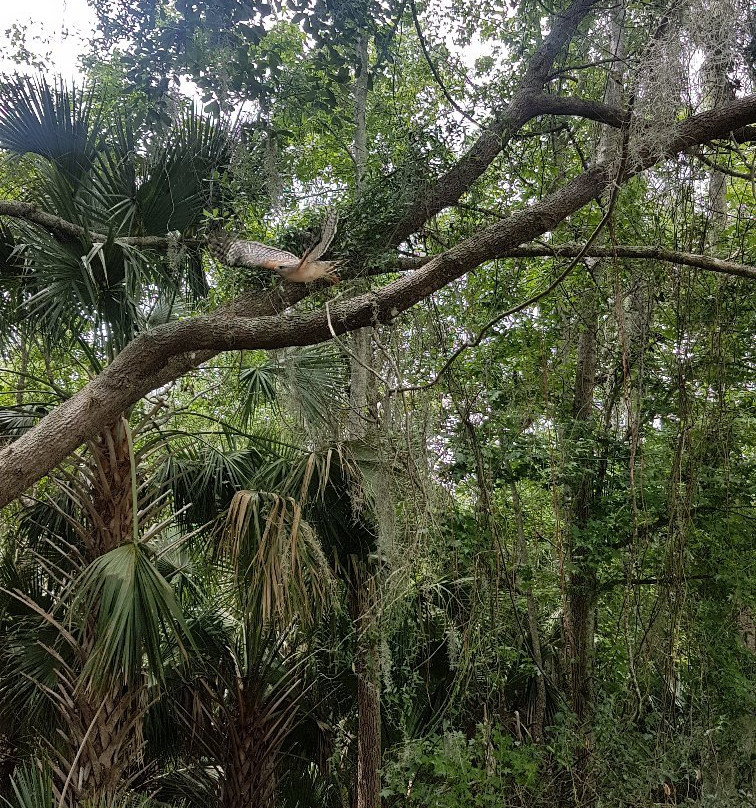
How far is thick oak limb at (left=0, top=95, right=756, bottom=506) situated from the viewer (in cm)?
293

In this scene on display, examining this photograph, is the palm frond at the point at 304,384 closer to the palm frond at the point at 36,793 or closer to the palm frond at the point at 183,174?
the palm frond at the point at 183,174

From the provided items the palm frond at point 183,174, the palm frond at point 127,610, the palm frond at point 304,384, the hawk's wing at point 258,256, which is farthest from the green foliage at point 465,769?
the palm frond at point 183,174

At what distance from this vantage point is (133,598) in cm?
288

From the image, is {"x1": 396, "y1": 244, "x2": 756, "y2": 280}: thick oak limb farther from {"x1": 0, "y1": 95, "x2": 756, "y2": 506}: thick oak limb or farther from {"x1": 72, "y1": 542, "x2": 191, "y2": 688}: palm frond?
{"x1": 72, "y1": 542, "x2": 191, "y2": 688}: palm frond

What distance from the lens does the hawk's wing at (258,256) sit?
3.01 m

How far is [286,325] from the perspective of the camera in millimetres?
2990

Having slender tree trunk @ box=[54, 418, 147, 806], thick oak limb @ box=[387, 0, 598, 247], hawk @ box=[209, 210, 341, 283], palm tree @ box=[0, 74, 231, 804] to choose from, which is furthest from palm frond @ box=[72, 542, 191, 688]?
thick oak limb @ box=[387, 0, 598, 247]

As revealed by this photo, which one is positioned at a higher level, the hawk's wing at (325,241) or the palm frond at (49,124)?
the palm frond at (49,124)

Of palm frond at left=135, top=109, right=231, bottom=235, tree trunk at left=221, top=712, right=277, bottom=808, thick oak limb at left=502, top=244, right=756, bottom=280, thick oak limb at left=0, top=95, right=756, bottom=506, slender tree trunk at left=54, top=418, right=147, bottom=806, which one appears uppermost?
palm frond at left=135, top=109, right=231, bottom=235

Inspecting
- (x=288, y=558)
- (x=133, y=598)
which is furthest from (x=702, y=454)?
(x=133, y=598)

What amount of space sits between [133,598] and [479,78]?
3431mm

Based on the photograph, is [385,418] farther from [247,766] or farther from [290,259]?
[247,766]

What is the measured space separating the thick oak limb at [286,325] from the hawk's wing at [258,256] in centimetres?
22

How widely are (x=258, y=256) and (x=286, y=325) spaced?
0.33 meters
